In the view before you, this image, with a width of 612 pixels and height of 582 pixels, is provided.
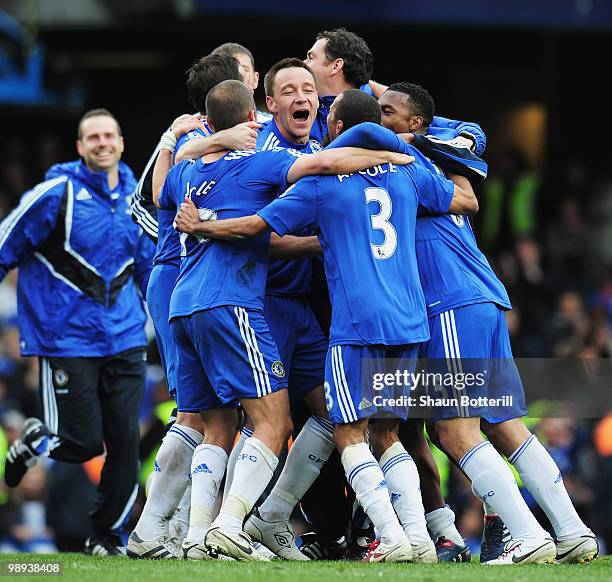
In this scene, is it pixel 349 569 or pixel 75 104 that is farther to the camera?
pixel 75 104

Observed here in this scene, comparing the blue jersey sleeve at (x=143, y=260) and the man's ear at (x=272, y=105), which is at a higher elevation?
the man's ear at (x=272, y=105)

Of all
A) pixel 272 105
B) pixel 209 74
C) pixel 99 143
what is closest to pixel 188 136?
pixel 209 74

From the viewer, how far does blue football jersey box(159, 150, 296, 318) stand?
7.10 m

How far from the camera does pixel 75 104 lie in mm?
18344

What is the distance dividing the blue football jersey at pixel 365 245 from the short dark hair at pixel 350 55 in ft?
4.94

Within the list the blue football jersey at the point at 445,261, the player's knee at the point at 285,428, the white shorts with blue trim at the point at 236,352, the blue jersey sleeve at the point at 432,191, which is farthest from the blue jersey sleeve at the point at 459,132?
the player's knee at the point at 285,428

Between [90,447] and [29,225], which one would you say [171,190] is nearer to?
[29,225]

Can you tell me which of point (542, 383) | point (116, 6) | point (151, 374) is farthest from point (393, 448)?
point (116, 6)

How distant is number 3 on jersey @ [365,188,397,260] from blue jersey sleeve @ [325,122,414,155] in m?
0.26

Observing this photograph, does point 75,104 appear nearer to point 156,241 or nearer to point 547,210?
point 547,210

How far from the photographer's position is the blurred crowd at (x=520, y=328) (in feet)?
38.3

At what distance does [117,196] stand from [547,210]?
35.2ft

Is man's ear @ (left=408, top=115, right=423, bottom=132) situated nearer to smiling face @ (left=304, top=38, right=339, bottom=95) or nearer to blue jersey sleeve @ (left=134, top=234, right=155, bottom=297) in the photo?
smiling face @ (left=304, top=38, right=339, bottom=95)

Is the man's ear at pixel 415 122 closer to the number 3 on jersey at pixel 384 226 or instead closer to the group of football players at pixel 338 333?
the group of football players at pixel 338 333
